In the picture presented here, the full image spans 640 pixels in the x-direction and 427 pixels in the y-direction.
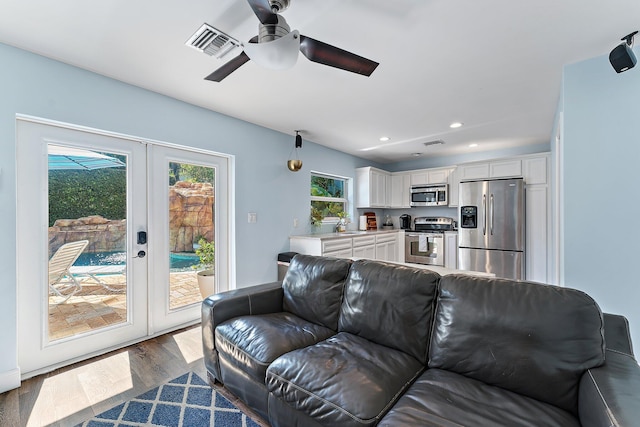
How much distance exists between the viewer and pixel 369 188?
5332 mm

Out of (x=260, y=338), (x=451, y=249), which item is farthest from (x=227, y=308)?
(x=451, y=249)

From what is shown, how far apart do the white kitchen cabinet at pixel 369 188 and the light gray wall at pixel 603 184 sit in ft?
10.8

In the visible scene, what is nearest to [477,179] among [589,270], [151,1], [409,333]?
[589,270]

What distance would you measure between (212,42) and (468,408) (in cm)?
244

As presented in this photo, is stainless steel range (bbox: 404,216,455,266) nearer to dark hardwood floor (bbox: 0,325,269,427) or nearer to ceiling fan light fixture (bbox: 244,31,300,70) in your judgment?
dark hardwood floor (bbox: 0,325,269,427)

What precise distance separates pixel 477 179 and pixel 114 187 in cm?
500

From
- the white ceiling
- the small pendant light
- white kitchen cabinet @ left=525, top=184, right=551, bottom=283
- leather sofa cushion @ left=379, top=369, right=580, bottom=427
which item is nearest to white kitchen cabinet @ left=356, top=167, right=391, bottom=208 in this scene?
the small pendant light

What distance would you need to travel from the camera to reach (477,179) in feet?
15.4

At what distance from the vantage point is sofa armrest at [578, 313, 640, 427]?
2.87 feet

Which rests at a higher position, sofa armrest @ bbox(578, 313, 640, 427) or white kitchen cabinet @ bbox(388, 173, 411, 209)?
white kitchen cabinet @ bbox(388, 173, 411, 209)

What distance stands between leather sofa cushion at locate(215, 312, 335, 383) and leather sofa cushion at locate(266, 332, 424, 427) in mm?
100

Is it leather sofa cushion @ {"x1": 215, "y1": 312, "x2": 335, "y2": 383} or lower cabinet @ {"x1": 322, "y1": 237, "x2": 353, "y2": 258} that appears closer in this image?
leather sofa cushion @ {"x1": 215, "y1": 312, "x2": 335, "y2": 383}

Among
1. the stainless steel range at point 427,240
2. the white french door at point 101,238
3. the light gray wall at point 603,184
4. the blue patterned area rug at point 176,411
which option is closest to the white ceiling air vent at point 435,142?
the stainless steel range at point 427,240

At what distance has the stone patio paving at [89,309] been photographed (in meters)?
2.29
